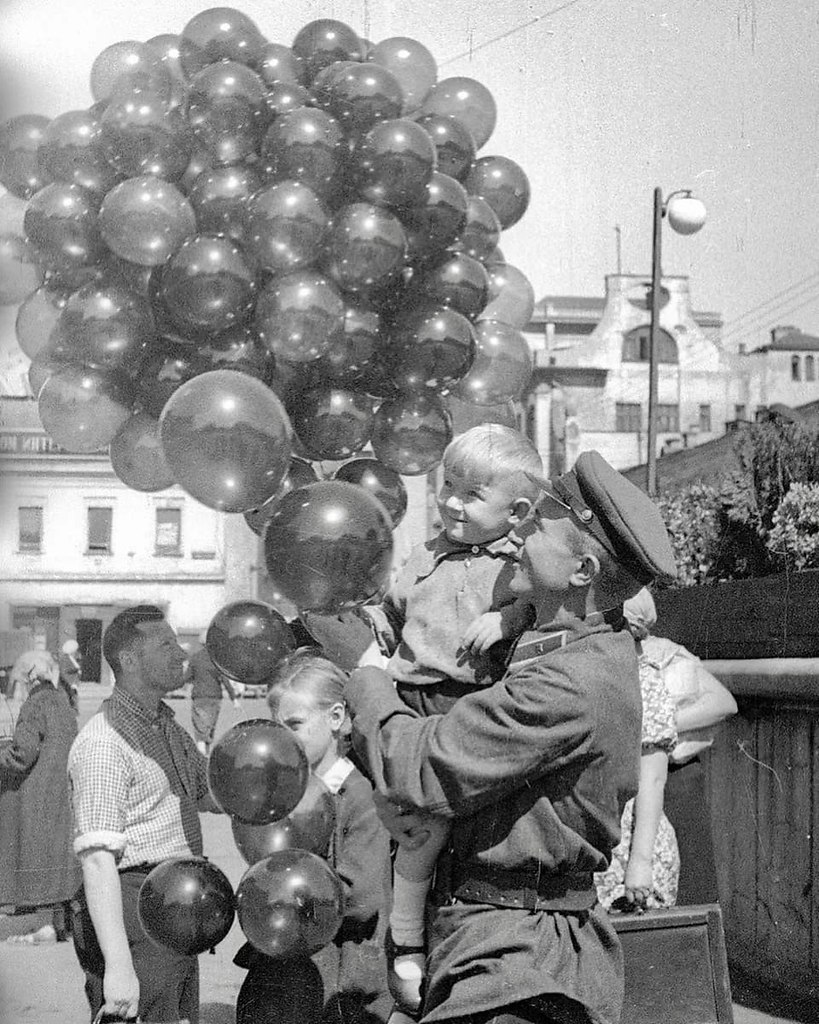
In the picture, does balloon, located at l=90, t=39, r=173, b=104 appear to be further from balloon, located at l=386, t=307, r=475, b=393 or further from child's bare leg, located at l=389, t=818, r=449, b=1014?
child's bare leg, located at l=389, t=818, r=449, b=1014

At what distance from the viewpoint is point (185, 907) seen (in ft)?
10.1

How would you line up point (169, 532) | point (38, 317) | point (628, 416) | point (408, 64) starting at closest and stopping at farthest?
point (38, 317) < point (408, 64) < point (169, 532) < point (628, 416)

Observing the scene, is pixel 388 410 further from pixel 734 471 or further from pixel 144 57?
pixel 734 471

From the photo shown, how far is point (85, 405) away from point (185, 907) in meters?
1.32

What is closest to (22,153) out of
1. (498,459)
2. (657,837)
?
(498,459)

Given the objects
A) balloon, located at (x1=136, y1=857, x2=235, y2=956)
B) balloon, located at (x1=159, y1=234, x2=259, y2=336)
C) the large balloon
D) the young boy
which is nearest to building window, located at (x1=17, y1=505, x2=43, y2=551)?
balloon, located at (x1=159, y1=234, x2=259, y2=336)

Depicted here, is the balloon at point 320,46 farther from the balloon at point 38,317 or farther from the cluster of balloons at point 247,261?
the balloon at point 38,317

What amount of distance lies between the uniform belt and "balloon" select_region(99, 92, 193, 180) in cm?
207

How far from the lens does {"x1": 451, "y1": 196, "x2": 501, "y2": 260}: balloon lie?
3.91m

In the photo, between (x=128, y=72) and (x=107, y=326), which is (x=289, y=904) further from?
(x=128, y=72)

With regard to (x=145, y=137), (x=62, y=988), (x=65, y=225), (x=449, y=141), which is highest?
(x=449, y=141)

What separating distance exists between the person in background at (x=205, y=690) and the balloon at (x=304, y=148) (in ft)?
4.83

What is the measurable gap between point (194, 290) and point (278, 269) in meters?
0.24

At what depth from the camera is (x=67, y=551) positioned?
73.8ft
